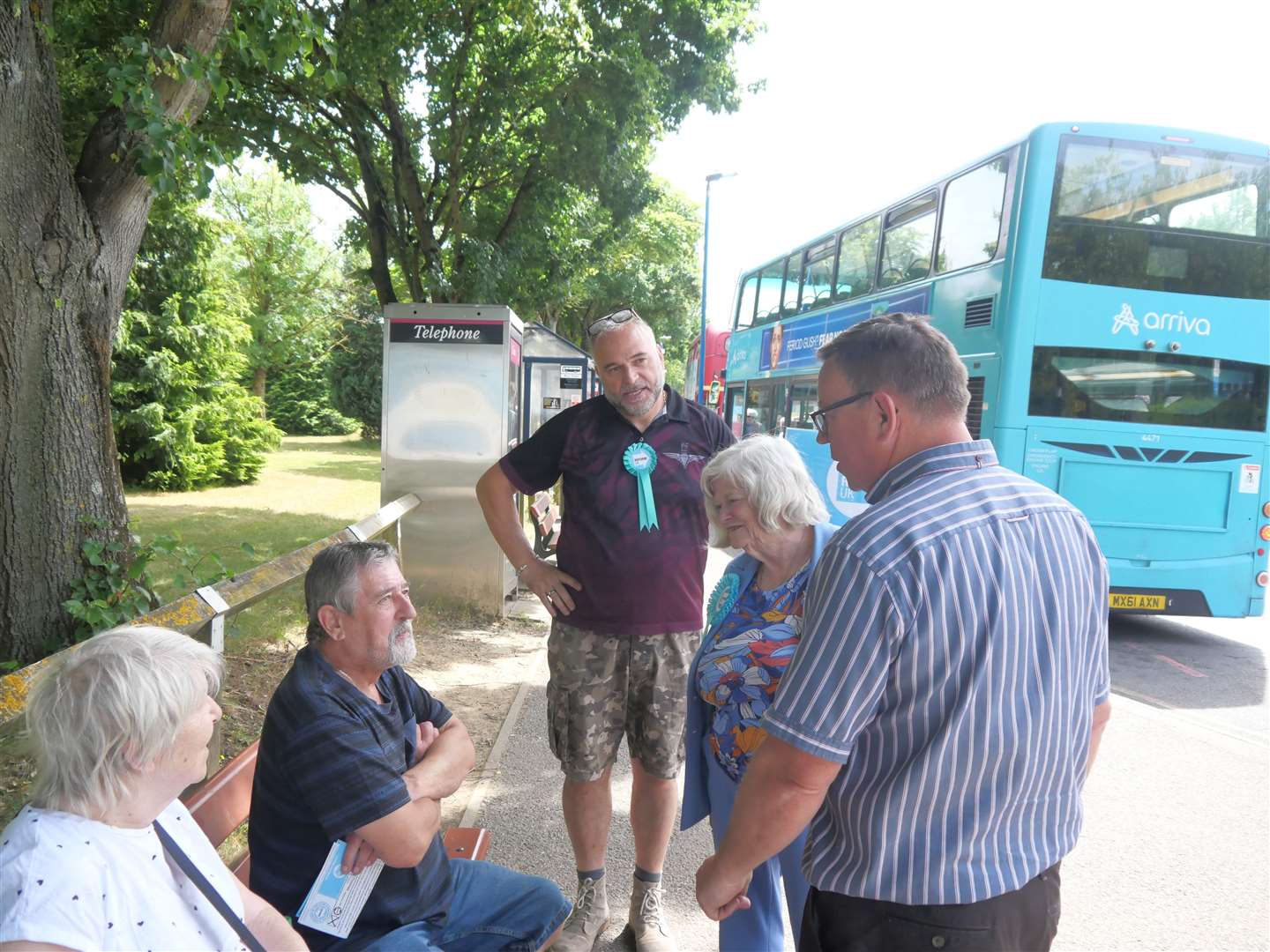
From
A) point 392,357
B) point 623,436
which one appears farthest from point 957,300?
point 623,436

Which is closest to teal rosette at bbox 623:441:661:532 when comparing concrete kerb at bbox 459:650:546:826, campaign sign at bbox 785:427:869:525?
concrete kerb at bbox 459:650:546:826

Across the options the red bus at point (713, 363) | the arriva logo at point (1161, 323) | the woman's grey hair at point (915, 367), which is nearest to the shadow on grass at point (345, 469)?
the red bus at point (713, 363)

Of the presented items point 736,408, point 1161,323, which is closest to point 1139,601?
point 1161,323

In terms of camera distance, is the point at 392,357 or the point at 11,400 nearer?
the point at 11,400

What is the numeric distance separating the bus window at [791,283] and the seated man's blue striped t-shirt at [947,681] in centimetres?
1125

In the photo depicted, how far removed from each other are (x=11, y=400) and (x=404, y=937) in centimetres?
314

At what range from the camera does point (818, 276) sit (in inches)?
460

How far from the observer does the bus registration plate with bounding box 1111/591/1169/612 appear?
7.40 metres

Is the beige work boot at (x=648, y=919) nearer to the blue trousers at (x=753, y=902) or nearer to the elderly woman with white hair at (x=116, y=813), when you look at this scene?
the blue trousers at (x=753, y=902)

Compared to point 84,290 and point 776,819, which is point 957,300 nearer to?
point 84,290

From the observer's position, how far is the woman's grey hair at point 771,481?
2438mm

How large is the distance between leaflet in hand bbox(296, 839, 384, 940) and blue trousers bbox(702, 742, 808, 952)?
989 mm

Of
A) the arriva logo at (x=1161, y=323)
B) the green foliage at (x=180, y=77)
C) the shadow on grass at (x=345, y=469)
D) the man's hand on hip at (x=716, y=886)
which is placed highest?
the green foliage at (x=180, y=77)

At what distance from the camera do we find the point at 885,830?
1.47 meters
